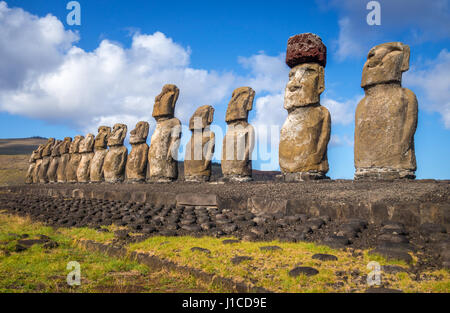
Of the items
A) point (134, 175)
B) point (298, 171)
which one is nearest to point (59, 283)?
point (298, 171)

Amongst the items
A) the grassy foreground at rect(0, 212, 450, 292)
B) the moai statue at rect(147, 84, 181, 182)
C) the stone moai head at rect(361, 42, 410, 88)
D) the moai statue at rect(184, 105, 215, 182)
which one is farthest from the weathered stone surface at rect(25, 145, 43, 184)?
the stone moai head at rect(361, 42, 410, 88)

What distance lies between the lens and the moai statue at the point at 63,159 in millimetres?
22000

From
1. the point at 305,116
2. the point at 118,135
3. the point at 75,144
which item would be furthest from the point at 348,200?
→ the point at 75,144

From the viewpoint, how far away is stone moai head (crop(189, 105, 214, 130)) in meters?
11.8

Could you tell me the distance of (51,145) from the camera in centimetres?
2538

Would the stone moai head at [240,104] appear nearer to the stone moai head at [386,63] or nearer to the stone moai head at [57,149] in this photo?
the stone moai head at [386,63]

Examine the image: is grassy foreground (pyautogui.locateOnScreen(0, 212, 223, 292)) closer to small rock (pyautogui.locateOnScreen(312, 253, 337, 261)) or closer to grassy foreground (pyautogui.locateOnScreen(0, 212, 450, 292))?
grassy foreground (pyautogui.locateOnScreen(0, 212, 450, 292))

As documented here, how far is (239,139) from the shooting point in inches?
404

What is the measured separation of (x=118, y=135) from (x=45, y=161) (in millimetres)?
11934

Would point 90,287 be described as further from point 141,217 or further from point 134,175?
point 134,175

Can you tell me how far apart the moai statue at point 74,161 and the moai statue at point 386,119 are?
1784 cm

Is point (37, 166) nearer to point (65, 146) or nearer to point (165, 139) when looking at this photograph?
point (65, 146)

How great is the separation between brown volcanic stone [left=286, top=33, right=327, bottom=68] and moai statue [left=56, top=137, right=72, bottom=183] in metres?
18.1

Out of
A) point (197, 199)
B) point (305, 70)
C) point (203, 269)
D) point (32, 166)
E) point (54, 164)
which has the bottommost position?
point (203, 269)
